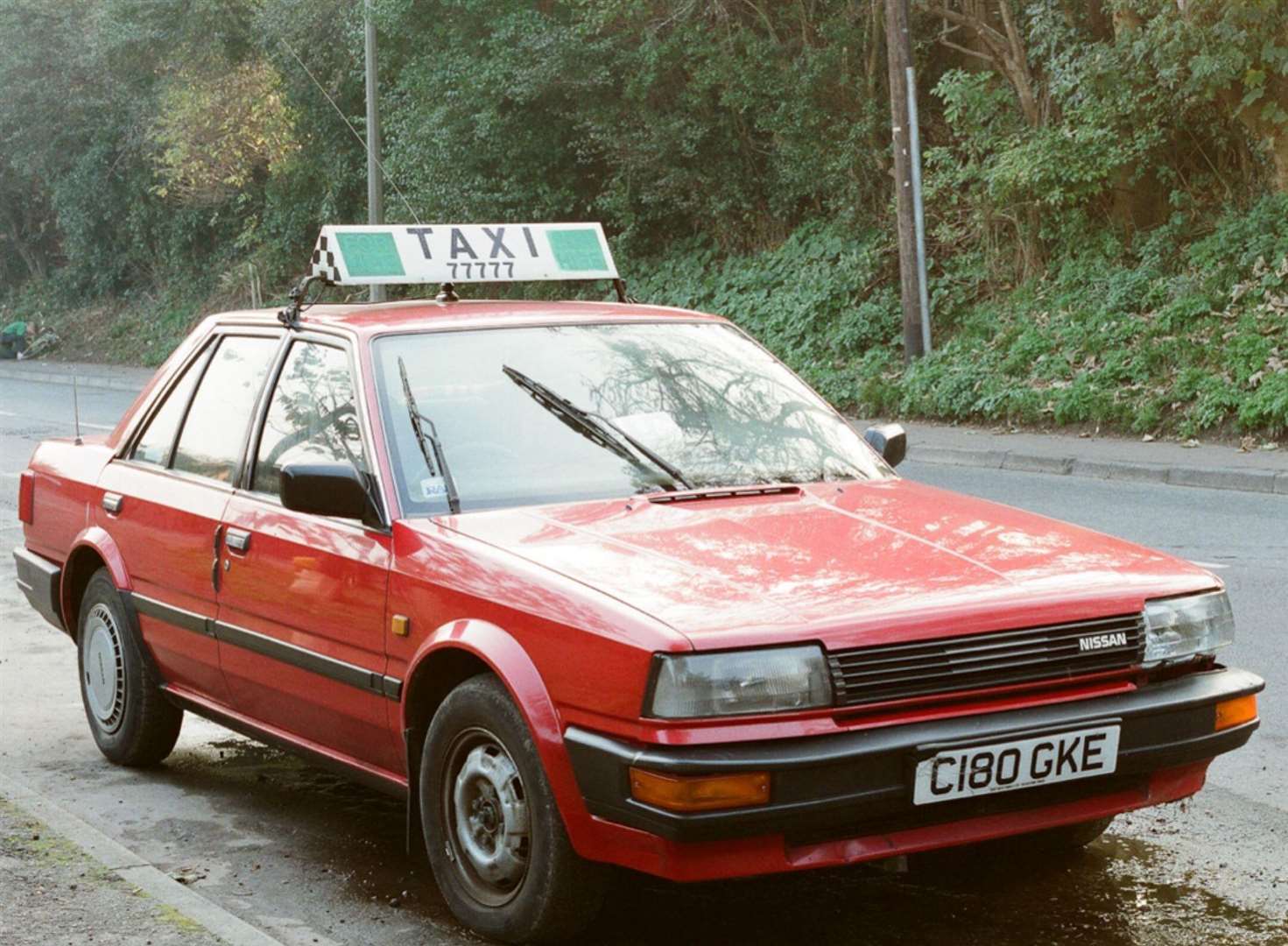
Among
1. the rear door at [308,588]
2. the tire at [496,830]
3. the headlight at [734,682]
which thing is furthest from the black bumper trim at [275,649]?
the headlight at [734,682]

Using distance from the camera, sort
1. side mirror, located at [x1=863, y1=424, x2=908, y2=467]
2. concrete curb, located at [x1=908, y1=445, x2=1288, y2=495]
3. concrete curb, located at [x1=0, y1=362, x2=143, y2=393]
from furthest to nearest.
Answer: concrete curb, located at [x1=0, y1=362, x2=143, y2=393], concrete curb, located at [x1=908, y1=445, x2=1288, y2=495], side mirror, located at [x1=863, y1=424, x2=908, y2=467]

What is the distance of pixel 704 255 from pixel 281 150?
13.7 metres

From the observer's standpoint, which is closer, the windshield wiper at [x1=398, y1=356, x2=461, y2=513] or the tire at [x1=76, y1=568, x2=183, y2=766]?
the windshield wiper at [x1=398, y1=356, x2=461, y2=513]

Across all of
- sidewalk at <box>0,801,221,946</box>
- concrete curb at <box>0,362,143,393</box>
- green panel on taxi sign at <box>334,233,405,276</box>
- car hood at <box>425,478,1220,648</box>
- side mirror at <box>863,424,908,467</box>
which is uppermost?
green panel on taxi sign at <box>334,233,405,276</box>

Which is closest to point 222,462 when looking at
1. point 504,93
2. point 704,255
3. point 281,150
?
point 704,255

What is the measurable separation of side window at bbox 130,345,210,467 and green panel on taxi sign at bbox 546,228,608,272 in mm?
1227

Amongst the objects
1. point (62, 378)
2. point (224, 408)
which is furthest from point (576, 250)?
point (62, 378)

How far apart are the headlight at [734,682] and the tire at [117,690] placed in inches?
110

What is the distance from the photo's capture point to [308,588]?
4.85 metres

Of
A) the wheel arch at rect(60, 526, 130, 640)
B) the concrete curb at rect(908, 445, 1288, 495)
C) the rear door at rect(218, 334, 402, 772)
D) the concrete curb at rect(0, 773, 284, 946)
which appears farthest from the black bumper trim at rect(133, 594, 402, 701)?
the concrete curb at rect(908, 445, 1288, 495)

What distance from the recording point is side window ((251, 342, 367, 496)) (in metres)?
5.02

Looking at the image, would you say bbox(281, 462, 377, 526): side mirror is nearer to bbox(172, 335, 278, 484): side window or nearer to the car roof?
the car roof

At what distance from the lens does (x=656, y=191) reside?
89.7ft

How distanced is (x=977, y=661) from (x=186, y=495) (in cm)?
283
